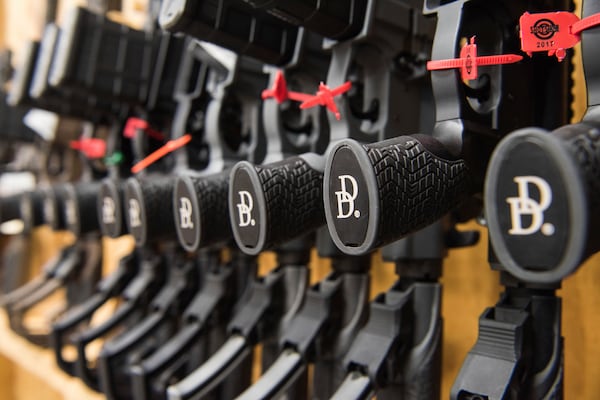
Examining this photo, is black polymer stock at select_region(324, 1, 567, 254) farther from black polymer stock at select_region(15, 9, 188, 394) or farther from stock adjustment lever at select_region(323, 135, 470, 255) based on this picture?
black polymer stock at select_region(15, 9, 188, 394)

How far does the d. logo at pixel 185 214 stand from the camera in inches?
25.3

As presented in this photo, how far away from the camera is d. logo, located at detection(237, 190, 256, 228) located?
0.54 metres

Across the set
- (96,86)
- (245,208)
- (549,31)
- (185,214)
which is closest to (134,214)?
(185,214)

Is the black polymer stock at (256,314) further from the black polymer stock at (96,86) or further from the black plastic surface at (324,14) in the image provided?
the black polymer stock at (96,86)

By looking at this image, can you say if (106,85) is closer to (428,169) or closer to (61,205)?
(61,205)

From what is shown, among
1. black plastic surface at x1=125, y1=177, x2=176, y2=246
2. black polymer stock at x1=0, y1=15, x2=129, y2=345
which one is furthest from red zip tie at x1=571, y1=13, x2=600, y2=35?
black polymer stock at x1=0, y1=15, x2=129, y2=345

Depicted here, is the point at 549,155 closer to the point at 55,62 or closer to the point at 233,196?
the point at 233,196

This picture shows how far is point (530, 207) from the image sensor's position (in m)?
0.34

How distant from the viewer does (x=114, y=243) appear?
5.36 feet

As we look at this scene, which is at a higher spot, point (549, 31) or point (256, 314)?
point (549, 31)

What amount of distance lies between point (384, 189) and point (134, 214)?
44cm

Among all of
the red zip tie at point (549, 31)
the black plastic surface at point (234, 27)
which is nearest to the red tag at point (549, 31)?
the red zip tie at point (549, 31)

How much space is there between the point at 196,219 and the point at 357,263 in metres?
0.24

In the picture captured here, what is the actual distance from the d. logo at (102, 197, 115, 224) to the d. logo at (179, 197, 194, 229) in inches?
8.3
